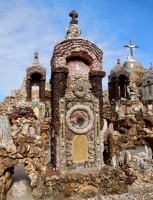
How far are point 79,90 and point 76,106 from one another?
2.75 feet

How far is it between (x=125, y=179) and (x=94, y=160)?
5.34ft

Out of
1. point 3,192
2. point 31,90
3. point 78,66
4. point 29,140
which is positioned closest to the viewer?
point 3,192

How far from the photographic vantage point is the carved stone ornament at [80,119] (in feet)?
27.9

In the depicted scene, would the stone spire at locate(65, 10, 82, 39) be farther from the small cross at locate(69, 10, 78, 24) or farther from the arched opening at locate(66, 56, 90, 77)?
the arched opening at locate(66, 56, 90, 77)

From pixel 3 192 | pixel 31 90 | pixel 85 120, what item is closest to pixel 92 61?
pixel 85 120

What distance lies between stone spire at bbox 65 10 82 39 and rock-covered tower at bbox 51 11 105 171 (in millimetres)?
688

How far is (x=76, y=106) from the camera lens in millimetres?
8648

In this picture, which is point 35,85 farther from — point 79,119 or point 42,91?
point 79,119

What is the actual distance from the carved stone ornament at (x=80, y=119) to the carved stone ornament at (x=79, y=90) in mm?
600

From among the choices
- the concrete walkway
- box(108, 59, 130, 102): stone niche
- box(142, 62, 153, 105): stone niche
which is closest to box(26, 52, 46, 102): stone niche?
box(108, 59, 130, 102): stone niche

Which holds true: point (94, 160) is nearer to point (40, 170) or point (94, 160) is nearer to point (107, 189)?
point (107, 189)

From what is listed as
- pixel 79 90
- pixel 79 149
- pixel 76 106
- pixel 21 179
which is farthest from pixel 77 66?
pixel 21 179

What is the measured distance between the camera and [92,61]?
9.24 meters

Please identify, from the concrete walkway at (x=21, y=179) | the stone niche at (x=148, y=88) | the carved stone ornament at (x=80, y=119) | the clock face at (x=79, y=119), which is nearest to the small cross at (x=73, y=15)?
the carved stone ornament at (x=80, y=119)
